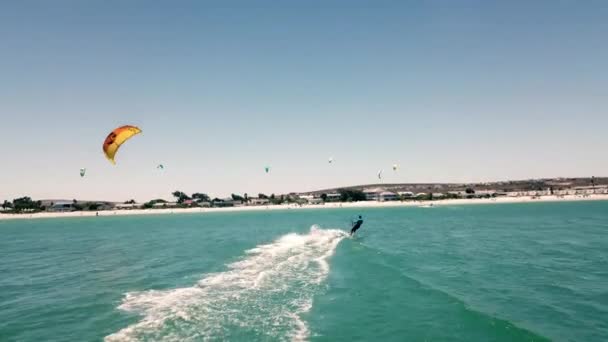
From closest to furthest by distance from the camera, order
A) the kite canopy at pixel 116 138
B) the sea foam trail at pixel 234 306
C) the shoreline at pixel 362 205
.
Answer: the sea foam trail at pixel 234 306
the kite canopy at pixel 116 138
the shoreline at pixel 362 205

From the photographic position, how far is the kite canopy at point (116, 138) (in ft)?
72.0

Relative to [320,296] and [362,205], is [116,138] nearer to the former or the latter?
[320,296]

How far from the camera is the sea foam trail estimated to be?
14.2 metres

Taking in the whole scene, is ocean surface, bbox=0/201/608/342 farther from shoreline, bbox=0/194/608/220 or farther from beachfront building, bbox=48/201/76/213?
beachfront building, bbox=48/201/76/213

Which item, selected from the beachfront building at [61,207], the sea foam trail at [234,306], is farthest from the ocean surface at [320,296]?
the beachfront building at [61,207]

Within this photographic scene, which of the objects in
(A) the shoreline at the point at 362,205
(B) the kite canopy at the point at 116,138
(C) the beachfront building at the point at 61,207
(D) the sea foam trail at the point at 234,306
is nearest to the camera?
(D) the sea foam trail at the point at 234,306

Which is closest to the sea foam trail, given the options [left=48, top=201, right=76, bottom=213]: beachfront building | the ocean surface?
the ocean surface

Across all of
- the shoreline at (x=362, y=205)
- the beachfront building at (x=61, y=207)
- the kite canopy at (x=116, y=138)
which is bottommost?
the shoreline at (x=362, y=205)

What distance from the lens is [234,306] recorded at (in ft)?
57.5

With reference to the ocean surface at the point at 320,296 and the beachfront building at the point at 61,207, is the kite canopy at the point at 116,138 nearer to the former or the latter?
the ocean surface at the point at 320,296

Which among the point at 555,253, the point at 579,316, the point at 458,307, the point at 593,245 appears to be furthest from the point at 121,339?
the point at 593,245

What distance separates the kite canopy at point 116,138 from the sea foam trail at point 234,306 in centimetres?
807

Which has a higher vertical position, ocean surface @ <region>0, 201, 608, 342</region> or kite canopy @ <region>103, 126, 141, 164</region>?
kite canopy @ <region>103, 126, 141, 164</region>

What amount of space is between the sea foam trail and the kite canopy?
8067 mm
